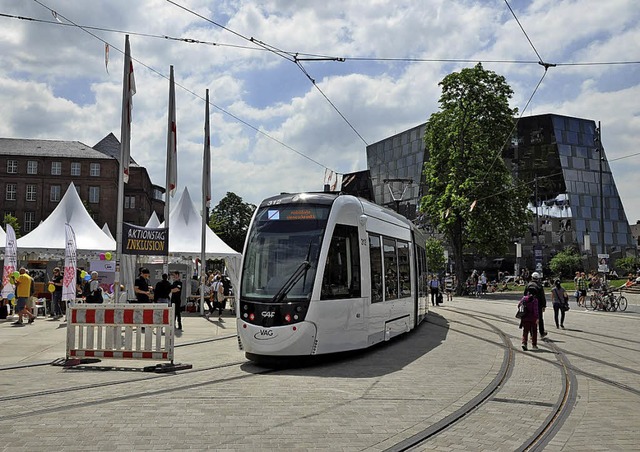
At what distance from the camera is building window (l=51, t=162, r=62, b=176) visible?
86463 millimetres

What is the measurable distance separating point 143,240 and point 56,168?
75351 mm

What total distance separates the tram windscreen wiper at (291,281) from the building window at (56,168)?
83.3m

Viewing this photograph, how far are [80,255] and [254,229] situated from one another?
58.2 ft

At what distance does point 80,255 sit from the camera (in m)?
27.2

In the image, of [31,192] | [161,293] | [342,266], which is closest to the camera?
[342,266]

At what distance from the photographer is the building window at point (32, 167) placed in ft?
283

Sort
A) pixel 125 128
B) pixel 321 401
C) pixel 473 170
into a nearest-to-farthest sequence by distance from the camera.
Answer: pixel 321 401
pixel 125 128
pixel 473 170

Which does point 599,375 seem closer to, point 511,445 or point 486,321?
point 511,445

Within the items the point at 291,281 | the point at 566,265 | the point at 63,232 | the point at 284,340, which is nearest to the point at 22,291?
the point at 63,232

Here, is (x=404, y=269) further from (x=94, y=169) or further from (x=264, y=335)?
(x=94, y=169)

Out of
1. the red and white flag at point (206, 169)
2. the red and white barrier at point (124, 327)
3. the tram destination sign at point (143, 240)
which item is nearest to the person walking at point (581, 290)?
the red and white flag at point (206, 169)

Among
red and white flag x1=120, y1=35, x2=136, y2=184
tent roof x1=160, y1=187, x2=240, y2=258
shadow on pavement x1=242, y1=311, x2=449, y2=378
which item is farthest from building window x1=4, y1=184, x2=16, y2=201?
shadow on pavement x1=242, y1=311, x2=449, y2=378

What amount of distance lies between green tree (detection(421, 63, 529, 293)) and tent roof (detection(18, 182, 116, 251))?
2416 cm

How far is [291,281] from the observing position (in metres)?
11.0
